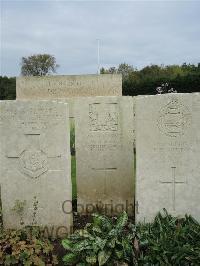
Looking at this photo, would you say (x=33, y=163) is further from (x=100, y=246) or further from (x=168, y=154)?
(x=168, y=154)

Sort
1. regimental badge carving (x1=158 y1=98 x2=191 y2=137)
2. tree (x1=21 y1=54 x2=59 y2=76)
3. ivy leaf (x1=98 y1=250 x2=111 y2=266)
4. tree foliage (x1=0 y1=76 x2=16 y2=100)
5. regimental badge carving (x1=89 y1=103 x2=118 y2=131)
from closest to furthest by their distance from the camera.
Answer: ivy leaf (x1=98 y1=250 x2=111 y2=266)
regimental badge carving (x1=158 y1=98 x2=191 y2=137)
regimental badge carving (x1=89 y1=103 x2=118 y2=131)
tree foliage (x1=0 y1=76 x2=16 y2=100)
tree (x1=21 y1=54 x2=59 y2=76)

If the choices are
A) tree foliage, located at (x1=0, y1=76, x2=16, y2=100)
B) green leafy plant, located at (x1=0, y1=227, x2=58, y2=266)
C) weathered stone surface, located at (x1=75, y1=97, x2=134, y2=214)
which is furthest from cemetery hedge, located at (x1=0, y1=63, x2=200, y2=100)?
green leafy plant, located at (x1=0, y1=227, x2=58, y2=266)

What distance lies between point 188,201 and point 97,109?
180cm

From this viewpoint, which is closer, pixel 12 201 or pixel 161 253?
pixel 161 253

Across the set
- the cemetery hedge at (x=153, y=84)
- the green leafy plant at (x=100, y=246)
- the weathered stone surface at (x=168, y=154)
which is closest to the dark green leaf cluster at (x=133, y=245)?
the green leafy plant at (x=100, y=246)

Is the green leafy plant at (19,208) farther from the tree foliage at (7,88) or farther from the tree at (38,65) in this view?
the tree at (38,65)

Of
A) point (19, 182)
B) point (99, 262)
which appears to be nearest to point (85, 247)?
point (99, 262)

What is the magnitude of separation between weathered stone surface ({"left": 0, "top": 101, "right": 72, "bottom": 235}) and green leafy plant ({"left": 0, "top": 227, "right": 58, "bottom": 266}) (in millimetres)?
332

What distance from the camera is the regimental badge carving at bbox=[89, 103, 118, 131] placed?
5.85 metres

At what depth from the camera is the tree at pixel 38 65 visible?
118 ft

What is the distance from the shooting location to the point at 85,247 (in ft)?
14.1

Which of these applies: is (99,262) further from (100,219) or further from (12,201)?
(12,201)

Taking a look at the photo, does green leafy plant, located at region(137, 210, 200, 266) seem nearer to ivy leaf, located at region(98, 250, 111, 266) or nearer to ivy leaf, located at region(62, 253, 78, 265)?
ivy leaf, located at region(98, 250, 111, 266)

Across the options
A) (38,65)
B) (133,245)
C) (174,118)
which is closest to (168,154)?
(174,118)
